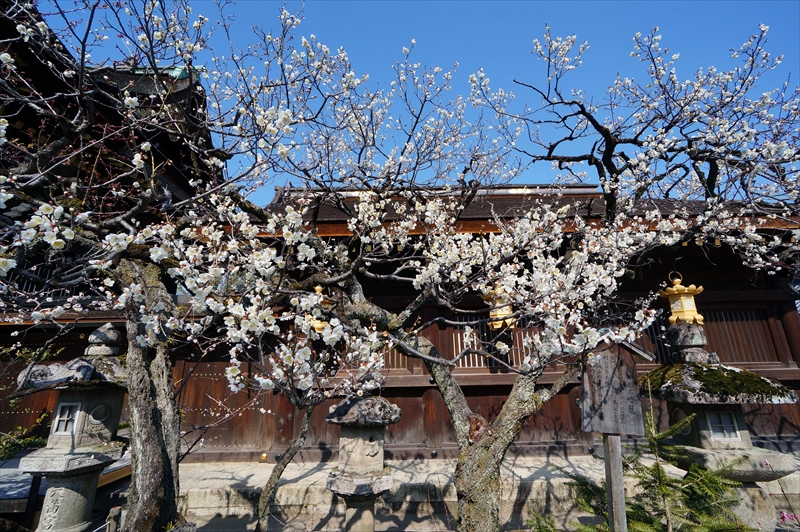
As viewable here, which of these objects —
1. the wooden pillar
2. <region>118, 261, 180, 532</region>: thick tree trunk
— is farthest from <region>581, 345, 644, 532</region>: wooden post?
the wooden pillar

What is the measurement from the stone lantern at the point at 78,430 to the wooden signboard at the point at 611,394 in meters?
5.17

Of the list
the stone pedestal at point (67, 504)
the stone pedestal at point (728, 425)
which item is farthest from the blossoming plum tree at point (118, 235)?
the stone pedestal at point (728, 425)

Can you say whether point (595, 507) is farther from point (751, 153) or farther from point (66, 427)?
point (66, 427)

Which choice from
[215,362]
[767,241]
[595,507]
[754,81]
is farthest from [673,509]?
[215,362]

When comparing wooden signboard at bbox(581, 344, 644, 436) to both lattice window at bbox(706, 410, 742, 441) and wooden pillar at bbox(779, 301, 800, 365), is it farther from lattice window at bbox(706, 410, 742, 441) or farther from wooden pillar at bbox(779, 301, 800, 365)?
wooden pillar at bbox(779, 301, 800, 365)

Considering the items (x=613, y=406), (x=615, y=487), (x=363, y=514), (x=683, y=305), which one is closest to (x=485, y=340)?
(x=683, y=305)

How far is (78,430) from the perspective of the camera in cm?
453

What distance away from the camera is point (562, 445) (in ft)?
23.5

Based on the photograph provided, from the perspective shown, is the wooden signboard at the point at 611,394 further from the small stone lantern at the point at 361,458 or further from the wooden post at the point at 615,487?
the small stone lantern at the point at 361,458

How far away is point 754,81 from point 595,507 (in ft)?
21.2

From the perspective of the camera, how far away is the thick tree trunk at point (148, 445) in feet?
9.97

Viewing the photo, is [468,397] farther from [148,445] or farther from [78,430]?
[78,430]

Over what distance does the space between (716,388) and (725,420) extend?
0.51 meters

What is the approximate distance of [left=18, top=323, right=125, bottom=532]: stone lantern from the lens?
4223 mm
